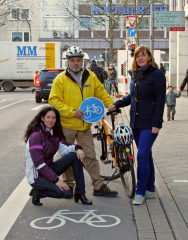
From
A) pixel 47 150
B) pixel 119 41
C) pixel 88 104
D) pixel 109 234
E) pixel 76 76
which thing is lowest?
pixel 109 234

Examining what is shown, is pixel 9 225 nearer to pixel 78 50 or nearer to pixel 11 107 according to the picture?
pixel 78 50

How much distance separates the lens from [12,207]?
16.1 feet

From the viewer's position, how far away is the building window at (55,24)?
54.9 meters

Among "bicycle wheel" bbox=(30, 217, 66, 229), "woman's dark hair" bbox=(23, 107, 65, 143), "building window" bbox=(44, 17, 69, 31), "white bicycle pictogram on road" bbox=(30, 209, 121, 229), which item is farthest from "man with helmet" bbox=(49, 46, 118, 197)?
"building window" bbox=(44, 17, 69, 31)

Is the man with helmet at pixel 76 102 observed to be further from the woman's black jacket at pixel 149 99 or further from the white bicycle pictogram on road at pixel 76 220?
the white bicycle pictogram on road at pixel 76 220

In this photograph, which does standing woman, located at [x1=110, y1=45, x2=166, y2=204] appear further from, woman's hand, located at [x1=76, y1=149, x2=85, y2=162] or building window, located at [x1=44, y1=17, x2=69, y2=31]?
Answer: building window, located at [x1=44, y1=17, x2=69, y2=31]

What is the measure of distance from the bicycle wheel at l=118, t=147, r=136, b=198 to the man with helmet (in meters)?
0.18

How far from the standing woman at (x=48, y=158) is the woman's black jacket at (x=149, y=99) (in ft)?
2.57

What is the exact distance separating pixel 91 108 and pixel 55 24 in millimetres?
51468

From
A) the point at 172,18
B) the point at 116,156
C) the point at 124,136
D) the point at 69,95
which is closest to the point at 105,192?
the point at 116,156

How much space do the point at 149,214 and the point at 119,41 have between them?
50.9 meters

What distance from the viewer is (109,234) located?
13.4 ft

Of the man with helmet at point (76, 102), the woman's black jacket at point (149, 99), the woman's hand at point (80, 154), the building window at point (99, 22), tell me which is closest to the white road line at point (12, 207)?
the man with helmet at point (76, 102)

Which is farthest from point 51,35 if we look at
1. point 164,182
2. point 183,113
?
point 164,182
